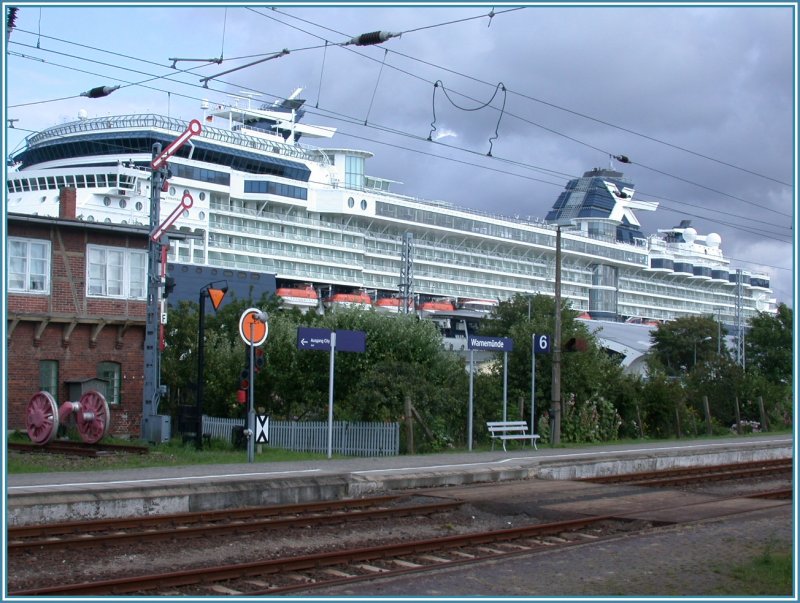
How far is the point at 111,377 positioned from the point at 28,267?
3.94m

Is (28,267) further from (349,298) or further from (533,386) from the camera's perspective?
(349,298)

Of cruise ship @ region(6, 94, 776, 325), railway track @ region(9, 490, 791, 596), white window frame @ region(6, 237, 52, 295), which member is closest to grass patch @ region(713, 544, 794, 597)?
railway track @ region(9, 490, 791, 596)

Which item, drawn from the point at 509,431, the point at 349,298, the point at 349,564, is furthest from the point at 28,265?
the point at 349,298

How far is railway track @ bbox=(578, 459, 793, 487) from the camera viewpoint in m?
19.4

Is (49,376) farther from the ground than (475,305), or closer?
closer

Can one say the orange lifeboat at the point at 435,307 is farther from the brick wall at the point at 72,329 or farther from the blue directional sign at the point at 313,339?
the blue directional sign at the point at 313,339

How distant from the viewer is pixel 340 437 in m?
23.0

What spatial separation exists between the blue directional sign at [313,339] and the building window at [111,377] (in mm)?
9563

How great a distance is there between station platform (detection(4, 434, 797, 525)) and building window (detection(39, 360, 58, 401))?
10.5 m

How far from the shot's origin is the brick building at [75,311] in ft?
86.1

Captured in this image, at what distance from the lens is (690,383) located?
131 ft

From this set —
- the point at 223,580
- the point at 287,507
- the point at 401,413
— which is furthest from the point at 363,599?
the point at 401,413

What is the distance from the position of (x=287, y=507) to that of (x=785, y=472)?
13485 mm

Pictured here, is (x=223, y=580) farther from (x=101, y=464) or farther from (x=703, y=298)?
(x=703, y=298)
